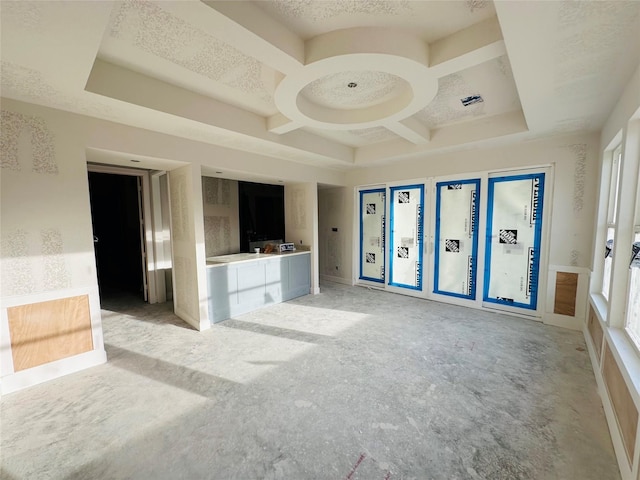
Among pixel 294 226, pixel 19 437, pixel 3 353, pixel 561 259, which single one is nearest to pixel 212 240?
pixel 294 226

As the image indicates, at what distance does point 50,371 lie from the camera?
2570mm

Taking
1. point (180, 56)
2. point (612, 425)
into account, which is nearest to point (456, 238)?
point (612, 425)

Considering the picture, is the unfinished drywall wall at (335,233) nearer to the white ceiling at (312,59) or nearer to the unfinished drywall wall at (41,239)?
the white ceiling at (312,59)

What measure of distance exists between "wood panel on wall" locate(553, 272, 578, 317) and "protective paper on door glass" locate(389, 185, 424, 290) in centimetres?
199

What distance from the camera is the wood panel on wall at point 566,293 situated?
11.8 feet

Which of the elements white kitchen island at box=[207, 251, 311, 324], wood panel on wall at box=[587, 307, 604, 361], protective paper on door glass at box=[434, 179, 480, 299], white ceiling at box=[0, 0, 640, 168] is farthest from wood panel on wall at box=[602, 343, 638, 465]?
white kitchen island at box=[207, 251, 311, 324]

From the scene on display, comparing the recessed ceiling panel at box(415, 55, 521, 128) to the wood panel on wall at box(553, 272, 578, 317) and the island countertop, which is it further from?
the island countertop

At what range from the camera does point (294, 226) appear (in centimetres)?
563

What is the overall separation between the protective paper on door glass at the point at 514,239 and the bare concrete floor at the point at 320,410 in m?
0.79

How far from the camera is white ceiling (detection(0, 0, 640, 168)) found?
1.53 metres

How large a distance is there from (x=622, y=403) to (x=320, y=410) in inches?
80.6

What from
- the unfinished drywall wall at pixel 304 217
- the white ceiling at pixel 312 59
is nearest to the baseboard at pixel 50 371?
the white ceiling at pixel 312 59

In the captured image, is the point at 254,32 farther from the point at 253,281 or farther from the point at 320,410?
the point at 253,281

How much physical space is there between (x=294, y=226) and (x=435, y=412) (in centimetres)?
418
